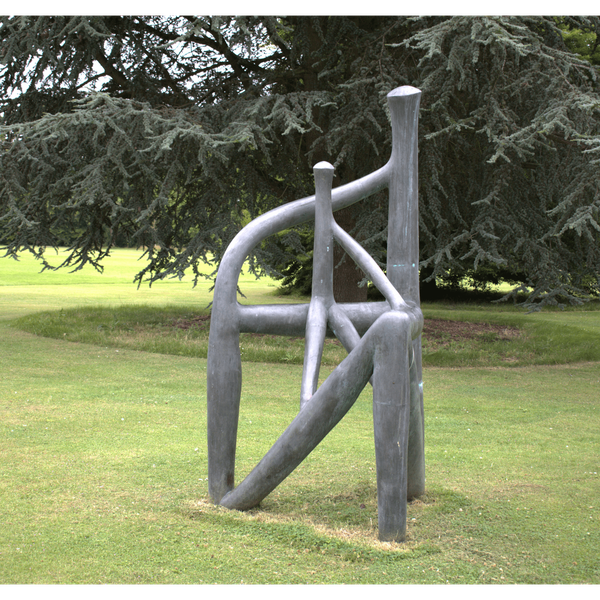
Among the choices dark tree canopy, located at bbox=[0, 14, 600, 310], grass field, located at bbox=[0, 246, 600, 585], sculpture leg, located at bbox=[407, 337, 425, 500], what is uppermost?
dark tree canopy, located at bbox=[0, 14, 600, 310]

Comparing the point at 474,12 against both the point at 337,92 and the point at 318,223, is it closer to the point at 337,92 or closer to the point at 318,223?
the point at 337,92

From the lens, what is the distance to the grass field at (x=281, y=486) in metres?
3.30

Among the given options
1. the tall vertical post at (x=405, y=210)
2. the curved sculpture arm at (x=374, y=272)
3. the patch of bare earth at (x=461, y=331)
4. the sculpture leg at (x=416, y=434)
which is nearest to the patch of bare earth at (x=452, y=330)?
the patch of bare earth at (x=461, y=331)

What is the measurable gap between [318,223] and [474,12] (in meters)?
6.84

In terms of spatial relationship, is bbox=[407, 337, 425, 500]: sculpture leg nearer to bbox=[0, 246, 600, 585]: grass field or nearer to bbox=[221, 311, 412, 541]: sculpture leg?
bbox=[0, 246, 600, 585]: grass field

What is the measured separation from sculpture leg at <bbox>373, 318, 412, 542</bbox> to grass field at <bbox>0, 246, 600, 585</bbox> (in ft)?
1.09

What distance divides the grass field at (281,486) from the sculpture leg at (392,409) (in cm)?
33

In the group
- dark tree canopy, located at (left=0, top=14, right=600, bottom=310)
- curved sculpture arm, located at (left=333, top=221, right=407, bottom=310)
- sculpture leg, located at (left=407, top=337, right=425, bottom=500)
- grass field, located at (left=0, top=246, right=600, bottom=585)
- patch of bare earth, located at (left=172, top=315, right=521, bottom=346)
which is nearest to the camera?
grass field, located at (left=0, top=246, right=600, bottom=585)

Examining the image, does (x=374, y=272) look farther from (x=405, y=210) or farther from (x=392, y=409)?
(x=392, y=409)

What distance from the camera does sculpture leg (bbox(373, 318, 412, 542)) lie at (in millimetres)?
3398

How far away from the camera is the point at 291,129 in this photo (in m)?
10.2

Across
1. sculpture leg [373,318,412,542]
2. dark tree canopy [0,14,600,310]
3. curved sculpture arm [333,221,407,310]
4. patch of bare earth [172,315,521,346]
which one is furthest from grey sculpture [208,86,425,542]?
patch of bare earth [172,315,521,346]

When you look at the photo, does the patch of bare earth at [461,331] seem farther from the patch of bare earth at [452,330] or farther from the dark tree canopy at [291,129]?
the dark tree canopy at [291,129]

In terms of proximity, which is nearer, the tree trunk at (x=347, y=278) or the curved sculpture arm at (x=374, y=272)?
the curved sculpture arm at (x=374, y=272)
